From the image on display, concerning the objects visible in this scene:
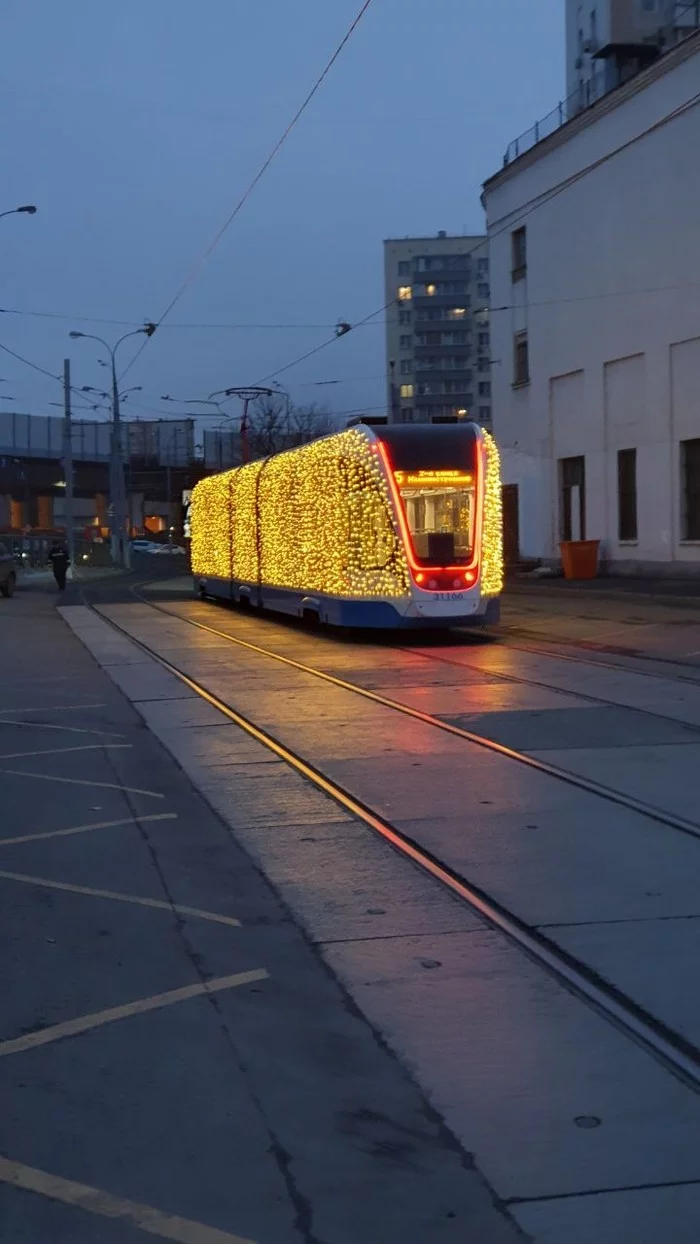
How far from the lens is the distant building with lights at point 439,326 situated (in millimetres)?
111062

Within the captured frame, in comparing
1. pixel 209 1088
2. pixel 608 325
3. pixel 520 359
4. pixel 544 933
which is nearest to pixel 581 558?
pixel 608 325

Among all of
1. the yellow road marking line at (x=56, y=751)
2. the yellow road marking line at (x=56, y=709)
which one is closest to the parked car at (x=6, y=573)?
the yellow road marking line at (x=56, y=709)

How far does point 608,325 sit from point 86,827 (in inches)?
1195

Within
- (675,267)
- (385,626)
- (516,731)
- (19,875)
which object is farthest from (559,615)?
(19,875)

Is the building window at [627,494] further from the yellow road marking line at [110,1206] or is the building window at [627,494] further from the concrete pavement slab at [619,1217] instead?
the yellow road marking line at [110,1206]

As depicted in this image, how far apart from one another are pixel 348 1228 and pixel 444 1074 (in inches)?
41.4

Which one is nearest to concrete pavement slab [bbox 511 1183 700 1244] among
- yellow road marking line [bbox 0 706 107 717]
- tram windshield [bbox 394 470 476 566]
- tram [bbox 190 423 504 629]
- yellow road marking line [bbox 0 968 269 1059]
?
yellow road marking line [bbox 0 968 269 1059]

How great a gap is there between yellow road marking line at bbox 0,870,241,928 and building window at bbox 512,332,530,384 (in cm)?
3638

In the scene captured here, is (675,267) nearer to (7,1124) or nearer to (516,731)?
(516,731)

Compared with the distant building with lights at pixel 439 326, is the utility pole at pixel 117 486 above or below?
below

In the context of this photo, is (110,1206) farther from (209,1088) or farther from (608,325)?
(608,325)

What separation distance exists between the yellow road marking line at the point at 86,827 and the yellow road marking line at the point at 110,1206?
4.23m

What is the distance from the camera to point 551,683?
15.2m

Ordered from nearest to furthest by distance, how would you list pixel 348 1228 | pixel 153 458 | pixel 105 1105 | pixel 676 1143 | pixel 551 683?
pixel 348 1228
pixel 676 1143
pixel 105 1105
pixel 551 683
pixel 153 458
